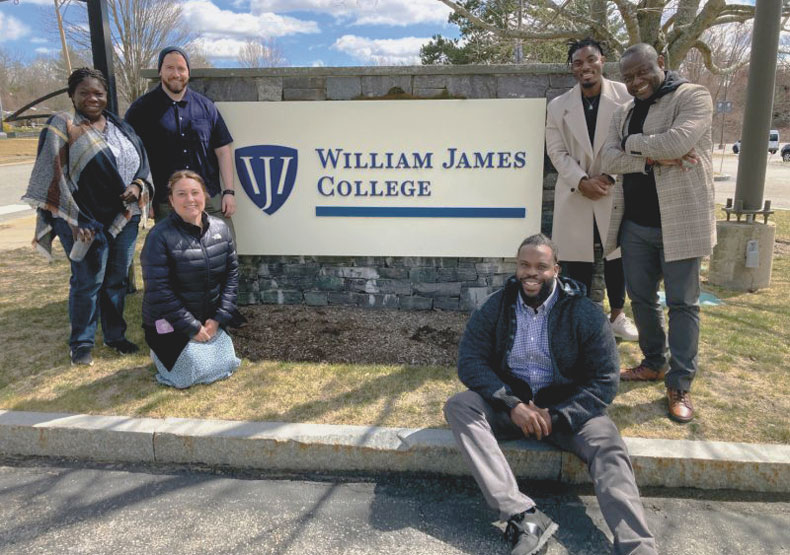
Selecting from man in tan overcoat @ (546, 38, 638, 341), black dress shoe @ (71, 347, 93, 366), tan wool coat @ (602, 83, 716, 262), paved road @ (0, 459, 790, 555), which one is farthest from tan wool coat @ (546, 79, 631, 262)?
black dress shoe @ (71, 347, 93, 366)

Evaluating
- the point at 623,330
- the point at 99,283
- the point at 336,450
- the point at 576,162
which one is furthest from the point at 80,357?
the point at 623,330

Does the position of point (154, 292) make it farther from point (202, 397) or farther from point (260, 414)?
point (260, 414)

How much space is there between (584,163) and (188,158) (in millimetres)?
2784

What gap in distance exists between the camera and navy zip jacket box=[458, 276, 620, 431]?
2916 mm

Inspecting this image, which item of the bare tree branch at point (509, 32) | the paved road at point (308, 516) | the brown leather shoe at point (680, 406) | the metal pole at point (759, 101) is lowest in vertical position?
the paved road at point (308, 516)

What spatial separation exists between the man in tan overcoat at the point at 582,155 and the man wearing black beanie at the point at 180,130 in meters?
2.40

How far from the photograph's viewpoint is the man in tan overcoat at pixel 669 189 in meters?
3.35

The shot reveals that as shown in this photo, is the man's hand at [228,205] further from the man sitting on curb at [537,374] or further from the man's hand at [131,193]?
the man sitting on curb at [537,374]

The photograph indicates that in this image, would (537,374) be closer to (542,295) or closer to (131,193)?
(542,295)

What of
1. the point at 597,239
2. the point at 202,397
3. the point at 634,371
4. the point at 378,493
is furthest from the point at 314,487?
the point at 597,239

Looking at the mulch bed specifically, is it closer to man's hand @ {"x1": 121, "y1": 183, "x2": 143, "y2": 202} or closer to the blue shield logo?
the blue shield logo

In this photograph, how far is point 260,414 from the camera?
3.51 metres

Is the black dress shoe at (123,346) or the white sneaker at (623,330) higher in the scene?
the white sneaker at (623,330)

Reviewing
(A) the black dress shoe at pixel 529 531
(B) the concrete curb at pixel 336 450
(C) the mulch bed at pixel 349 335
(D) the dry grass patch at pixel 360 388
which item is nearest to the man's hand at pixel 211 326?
(D) the dry grass patch at pixel 360 388
